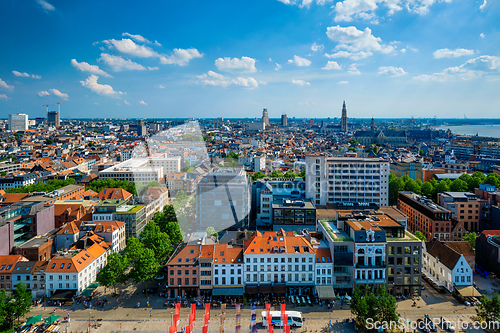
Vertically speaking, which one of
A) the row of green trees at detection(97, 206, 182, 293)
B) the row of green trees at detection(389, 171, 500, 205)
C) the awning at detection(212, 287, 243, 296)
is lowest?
the awning at detection(212, 287, 243, 296)

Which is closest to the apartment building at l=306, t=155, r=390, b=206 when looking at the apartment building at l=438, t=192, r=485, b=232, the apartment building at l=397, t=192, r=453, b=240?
the apartment building at l=397, t=192, r=453, b=240

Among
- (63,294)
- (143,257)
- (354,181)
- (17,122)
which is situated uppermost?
(17,122)

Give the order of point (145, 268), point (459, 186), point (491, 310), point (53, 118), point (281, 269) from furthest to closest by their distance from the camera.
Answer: point (53, 118) < point (459, 186) < point (281, 269) < point (145, 268) < point (491, 310)

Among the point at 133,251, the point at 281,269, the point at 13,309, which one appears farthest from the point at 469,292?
the point at 13,309

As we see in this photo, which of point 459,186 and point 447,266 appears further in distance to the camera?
point 459,186

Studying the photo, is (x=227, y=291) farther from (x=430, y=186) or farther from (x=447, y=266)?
(x=430, y=186)

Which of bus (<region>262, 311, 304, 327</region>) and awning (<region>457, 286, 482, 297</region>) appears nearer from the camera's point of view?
bus (<region>262, 311, 304, 327</region>)

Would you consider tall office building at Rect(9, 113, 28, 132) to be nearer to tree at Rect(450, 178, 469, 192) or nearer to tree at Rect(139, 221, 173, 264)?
tree at Rect(139, 221, 173, 264)
